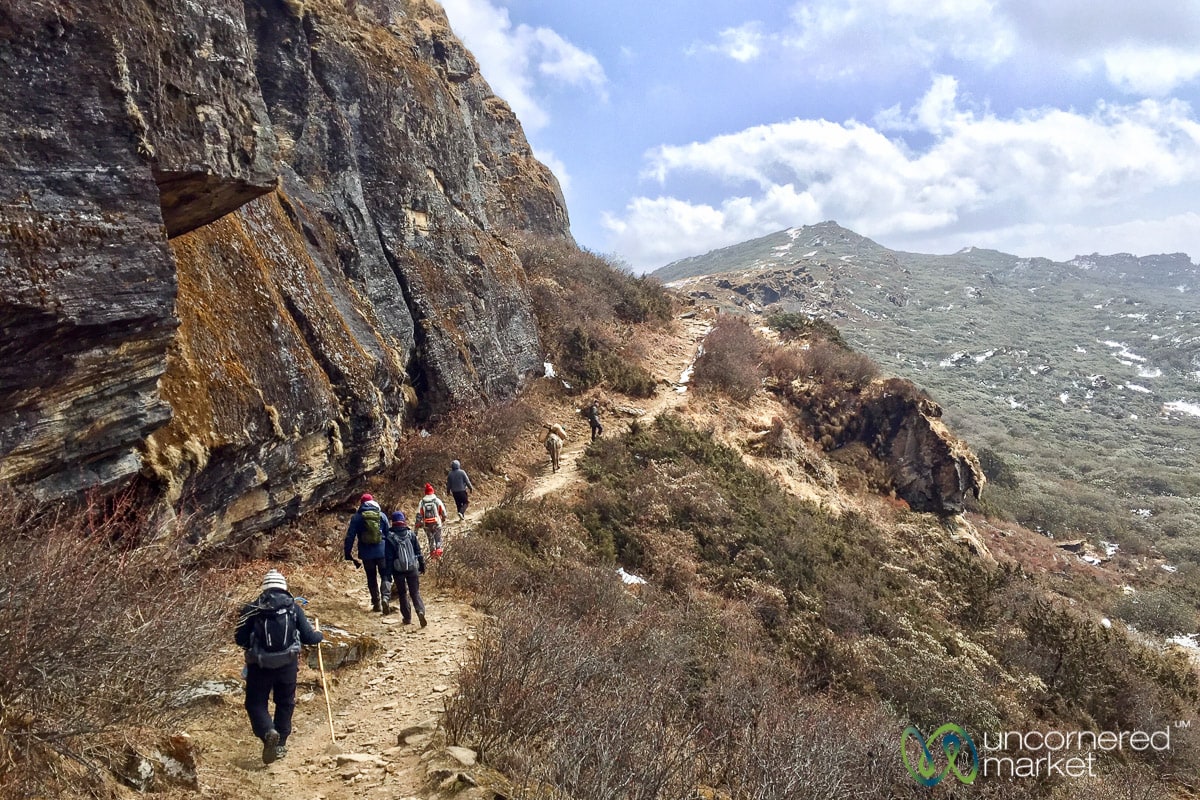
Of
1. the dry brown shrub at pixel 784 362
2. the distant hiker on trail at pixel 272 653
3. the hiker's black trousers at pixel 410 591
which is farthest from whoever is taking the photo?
the dry brown shrub at pixel 784 362

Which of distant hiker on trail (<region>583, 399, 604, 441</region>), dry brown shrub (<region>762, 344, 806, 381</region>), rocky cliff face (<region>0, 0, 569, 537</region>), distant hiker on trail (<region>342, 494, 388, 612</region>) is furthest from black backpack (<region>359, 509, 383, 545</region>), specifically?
dry brown shrub (<region>762, 344, 806, 381</region>)

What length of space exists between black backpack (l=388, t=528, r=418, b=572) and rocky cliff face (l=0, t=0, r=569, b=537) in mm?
2419

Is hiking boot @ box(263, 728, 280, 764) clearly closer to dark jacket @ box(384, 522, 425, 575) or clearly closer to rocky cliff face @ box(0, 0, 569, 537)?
Result: dark jacket @ box(384, 522, 425, 575)

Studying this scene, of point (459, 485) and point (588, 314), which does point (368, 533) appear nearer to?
point (459, 485)

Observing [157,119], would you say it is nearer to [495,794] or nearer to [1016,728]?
[495,794]

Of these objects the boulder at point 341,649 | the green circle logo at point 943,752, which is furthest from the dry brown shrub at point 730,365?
the boulder at point 341,649

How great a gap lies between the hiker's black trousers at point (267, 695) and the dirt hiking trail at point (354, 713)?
0.31 meters

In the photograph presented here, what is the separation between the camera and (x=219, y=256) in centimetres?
889

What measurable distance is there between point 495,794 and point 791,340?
28752mm

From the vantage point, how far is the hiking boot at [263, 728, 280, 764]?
193 inches

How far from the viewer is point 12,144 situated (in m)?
5.19

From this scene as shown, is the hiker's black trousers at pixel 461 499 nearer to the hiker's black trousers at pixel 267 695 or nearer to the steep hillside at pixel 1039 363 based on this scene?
the hiker's black trousers at pixel 267 695

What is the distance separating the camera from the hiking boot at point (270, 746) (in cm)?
491

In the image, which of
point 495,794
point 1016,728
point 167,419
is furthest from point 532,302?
point 495,794
